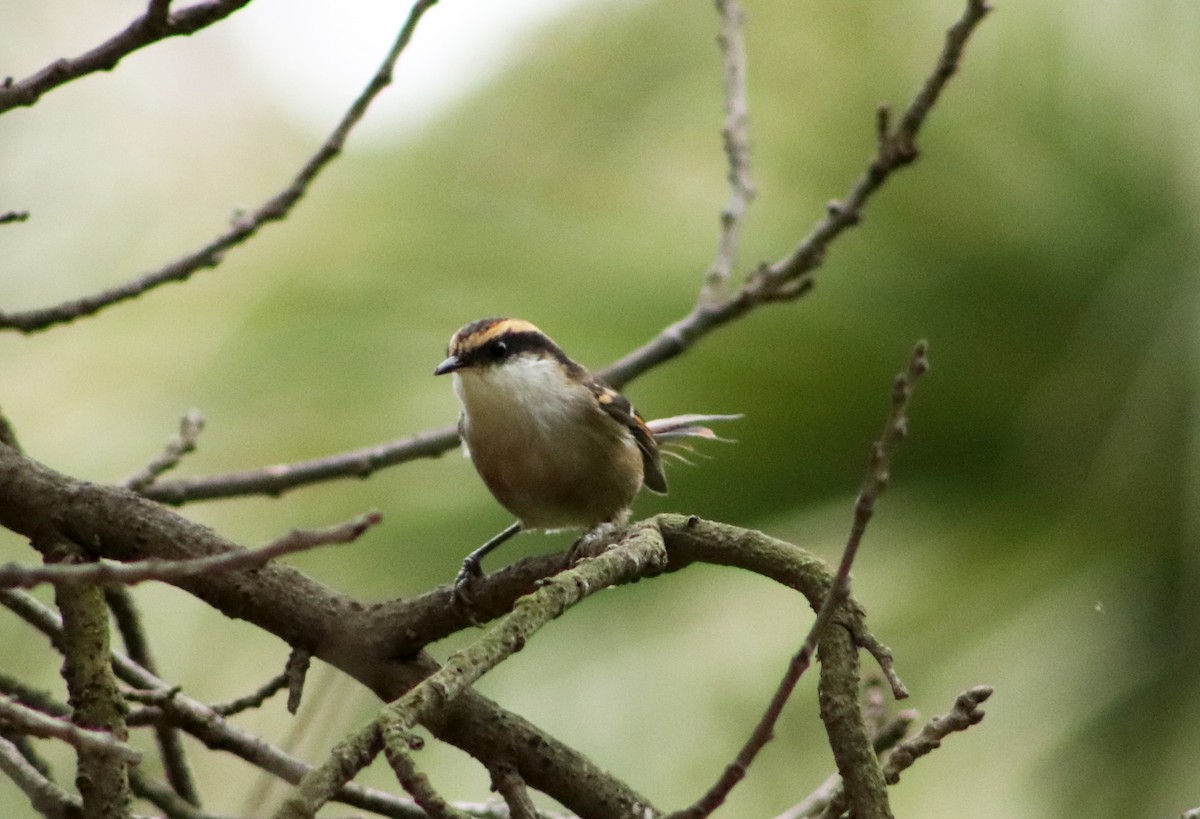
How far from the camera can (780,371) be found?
14.0ft

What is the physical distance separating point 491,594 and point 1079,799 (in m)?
1.97

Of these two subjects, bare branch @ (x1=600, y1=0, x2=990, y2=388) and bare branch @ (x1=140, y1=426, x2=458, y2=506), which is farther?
bare branch @ (x1=140, y1=426, x2=458, y2=506)

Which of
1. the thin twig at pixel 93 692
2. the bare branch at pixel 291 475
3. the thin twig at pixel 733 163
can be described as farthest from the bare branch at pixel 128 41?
the thin twig at pixel 733 163

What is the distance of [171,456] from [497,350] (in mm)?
1018

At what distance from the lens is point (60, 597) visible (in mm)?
2021

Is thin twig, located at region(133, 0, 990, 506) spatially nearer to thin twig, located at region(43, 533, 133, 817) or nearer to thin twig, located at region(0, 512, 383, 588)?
thin twig, located at region(43, 533, 133, 817)

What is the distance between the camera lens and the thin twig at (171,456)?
304cm

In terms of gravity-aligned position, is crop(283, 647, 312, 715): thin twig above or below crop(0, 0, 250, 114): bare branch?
below

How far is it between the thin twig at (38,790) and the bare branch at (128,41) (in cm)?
103

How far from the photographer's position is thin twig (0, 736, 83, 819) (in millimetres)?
1894

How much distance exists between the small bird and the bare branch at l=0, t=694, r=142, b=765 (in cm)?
211

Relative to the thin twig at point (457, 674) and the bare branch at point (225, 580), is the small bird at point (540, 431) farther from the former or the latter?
the thin twig at point (457, 674)

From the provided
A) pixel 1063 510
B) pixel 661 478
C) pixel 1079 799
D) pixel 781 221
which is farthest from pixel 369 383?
pixel 1079 799

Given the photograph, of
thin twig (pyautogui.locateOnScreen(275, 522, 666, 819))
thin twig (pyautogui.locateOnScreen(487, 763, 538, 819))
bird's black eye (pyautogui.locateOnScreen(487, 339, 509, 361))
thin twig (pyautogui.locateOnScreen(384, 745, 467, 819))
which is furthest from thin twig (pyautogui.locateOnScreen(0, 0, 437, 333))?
thin twig (pyautogui.locateOnScreen(384, 745, 467, 819))
